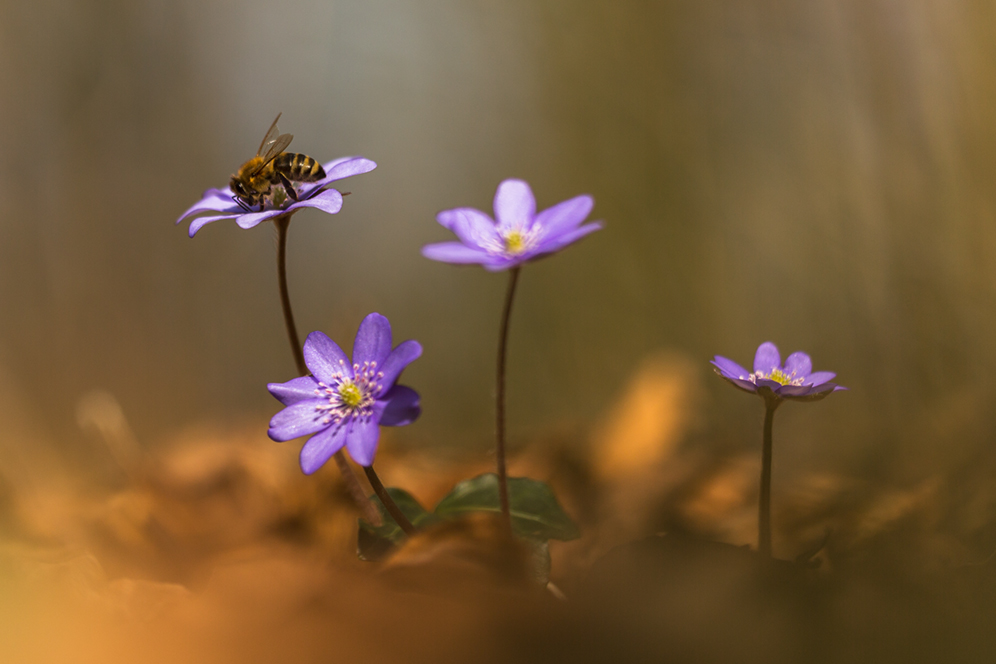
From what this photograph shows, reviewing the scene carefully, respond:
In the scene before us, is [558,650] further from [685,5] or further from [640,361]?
[685,5]

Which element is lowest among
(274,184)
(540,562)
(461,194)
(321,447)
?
(540,562)

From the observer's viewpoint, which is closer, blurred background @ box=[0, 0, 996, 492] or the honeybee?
the honeybee

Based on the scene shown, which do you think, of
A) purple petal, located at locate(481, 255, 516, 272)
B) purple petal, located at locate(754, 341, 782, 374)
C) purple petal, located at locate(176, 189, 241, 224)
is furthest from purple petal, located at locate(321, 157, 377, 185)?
purple petal, located at locate(754, 341, 782, 374)

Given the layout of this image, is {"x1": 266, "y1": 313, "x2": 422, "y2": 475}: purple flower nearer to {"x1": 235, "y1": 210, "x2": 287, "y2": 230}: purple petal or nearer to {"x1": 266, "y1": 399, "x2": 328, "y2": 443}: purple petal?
{"x1": 266, "y1": 399, "x2": 328, "y2": 443}: purple petal

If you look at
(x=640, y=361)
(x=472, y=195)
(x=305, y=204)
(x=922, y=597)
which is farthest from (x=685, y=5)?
(x=922, y=597)

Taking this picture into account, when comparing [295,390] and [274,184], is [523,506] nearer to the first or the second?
[295,390]

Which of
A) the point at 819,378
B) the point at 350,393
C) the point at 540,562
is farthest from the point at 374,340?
the point at 819,378

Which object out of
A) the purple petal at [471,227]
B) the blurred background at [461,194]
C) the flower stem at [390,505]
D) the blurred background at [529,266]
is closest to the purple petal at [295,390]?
the flower stem at [390,505]
